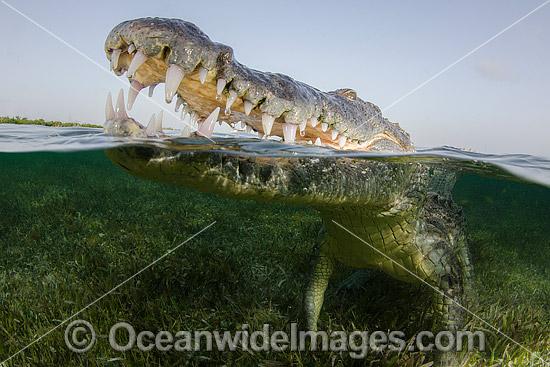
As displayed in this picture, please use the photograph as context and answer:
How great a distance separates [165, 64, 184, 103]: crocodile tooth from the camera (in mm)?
1594

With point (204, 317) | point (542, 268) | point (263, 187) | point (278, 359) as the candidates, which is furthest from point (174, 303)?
point (542, 268)

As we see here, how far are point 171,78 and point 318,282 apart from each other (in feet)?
7.30

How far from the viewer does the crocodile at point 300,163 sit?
1537 mm

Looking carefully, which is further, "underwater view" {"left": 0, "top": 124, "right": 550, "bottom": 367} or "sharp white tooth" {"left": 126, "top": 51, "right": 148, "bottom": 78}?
"underwater view" {"left": 0, "top": 124, "right": 550, "bottom": 367}

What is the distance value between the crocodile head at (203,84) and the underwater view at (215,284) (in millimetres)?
190

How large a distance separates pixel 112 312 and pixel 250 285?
52.3 inches

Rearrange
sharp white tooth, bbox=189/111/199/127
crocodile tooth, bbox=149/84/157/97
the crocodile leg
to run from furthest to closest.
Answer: the crocodile leg → sharp white tooth, bbox=189/111/199/127 → crocodile tooth, bbox=149/84/157/97

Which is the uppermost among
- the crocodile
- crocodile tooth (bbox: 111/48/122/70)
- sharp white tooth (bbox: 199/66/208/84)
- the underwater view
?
crocodile tooth (bbox: 111/48/122/70)

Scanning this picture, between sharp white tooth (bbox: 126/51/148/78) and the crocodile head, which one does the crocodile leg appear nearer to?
the crocodile head

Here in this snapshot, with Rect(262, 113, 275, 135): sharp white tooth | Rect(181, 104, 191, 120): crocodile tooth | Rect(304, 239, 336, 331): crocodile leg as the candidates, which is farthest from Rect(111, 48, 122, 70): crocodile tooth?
Rect(304, 239, 336, 331): crocodile leg

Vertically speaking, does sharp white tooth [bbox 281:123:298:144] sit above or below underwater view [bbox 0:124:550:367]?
above

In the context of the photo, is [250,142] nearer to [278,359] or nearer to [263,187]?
[263,187]

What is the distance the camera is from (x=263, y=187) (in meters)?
1.71

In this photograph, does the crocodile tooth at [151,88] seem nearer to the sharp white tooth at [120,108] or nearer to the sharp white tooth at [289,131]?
the sharp white tooth at [120,108]
